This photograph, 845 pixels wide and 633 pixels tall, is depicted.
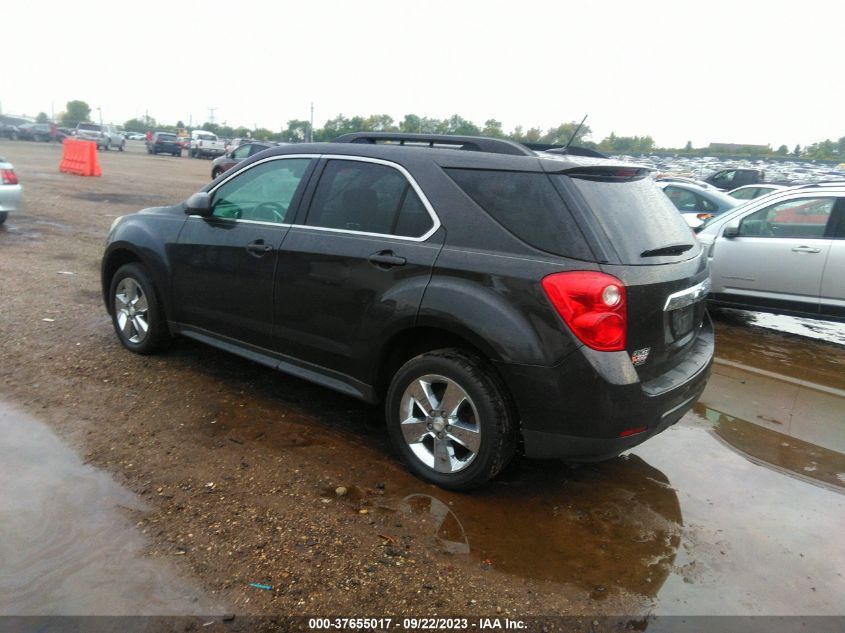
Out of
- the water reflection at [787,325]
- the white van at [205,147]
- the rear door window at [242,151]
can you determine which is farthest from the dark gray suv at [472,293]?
the white van at [205,147]

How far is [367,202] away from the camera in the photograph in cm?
389

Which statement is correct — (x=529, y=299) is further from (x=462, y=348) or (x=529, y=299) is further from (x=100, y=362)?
(x=100, y=362)

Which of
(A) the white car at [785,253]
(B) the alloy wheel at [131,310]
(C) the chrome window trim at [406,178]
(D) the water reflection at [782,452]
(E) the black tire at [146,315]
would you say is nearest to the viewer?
(C) the chrome window trim at [406,178]

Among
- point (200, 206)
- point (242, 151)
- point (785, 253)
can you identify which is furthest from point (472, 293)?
→ point (242, 151)

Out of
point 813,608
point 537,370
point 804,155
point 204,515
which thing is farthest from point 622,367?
point 804,155

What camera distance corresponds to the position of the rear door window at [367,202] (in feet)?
12.1

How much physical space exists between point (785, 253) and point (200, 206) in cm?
586

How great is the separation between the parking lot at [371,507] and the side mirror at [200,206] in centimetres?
122

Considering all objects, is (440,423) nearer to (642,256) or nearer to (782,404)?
(642,256)

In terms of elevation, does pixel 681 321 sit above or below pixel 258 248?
below

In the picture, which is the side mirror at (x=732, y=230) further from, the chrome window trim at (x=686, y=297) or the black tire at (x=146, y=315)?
the black tire at (x=146, y=315)

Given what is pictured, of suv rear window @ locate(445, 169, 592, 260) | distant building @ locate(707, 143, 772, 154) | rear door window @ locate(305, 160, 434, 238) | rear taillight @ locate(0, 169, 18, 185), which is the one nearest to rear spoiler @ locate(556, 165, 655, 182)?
suv rear window @ locate(445, 169, 592, 260)

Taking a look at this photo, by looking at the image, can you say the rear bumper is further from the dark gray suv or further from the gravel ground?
the gravel ground

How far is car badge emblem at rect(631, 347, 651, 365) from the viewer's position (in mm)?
3201
